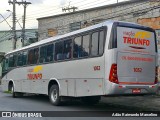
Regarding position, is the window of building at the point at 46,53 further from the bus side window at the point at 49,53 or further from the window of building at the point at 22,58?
the window of building at the point at 22,58

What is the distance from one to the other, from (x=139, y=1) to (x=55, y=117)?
14210mm

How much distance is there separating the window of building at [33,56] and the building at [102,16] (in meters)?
8.41

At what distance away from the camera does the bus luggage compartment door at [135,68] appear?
1203cm

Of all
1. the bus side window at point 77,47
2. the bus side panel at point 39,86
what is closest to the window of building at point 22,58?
the bus side panel at point 39,86

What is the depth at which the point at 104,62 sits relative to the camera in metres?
12.0

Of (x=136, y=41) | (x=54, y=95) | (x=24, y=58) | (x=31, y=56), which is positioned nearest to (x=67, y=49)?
(x=54, y=95)

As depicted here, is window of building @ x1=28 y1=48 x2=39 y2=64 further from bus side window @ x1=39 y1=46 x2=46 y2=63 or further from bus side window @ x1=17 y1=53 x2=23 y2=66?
bus side window @ x1=17 y1=53 x2=23 y2=66

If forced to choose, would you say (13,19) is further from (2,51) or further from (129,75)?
(129,75)

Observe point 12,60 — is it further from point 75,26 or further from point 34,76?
point 75,26

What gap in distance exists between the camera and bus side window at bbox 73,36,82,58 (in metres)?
13.6

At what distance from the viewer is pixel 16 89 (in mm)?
20344

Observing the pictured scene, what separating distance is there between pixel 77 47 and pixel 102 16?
528 inches

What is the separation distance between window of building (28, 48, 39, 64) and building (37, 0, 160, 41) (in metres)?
8.41

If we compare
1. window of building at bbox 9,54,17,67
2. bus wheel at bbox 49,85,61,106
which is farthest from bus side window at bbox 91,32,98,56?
window of building at bbox 9,54,17,67
